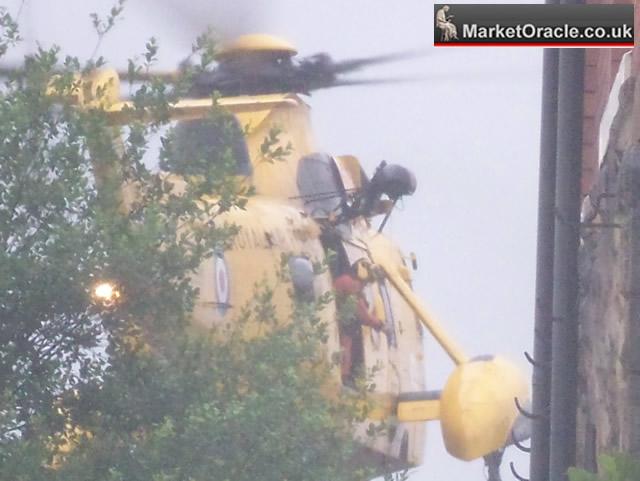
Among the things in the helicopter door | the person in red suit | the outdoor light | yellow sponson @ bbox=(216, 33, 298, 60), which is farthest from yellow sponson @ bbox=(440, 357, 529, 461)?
the outdoor light

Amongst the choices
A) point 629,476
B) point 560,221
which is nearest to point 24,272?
point 560,221

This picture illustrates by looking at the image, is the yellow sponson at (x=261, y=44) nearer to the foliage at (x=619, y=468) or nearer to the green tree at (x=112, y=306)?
the green tree at (x=112, y=306)

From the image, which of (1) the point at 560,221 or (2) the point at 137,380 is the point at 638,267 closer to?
(1) the point at 560,221

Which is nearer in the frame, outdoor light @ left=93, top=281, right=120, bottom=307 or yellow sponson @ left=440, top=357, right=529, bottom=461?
outdoor light @ left=93, top=281, right=120, bottom=307

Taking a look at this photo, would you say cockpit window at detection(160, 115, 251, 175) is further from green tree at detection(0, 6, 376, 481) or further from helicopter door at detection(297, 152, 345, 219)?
helicopter door at detection(297, 152, 345, 219)

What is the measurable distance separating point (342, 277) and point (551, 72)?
21.6ft

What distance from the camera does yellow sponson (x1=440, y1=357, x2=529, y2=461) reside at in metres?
14.5

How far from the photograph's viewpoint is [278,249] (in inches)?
530

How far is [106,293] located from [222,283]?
4399mm

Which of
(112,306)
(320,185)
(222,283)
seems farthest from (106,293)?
(320,185)

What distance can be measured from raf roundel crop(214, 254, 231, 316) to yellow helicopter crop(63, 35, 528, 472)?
0.02m

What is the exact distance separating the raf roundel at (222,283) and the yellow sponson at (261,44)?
273 cm

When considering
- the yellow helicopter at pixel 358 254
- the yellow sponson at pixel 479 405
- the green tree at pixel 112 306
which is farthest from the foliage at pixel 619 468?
the yellow sponson at pixel 479 405

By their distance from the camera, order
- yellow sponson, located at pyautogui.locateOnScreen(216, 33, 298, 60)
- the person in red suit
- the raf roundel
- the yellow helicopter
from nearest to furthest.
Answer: the person in red suit → the raf roundel → the yellow helicopter → yellow sponson, located at pyautogui.locateOnScreen(216, 33, 298, 60)
